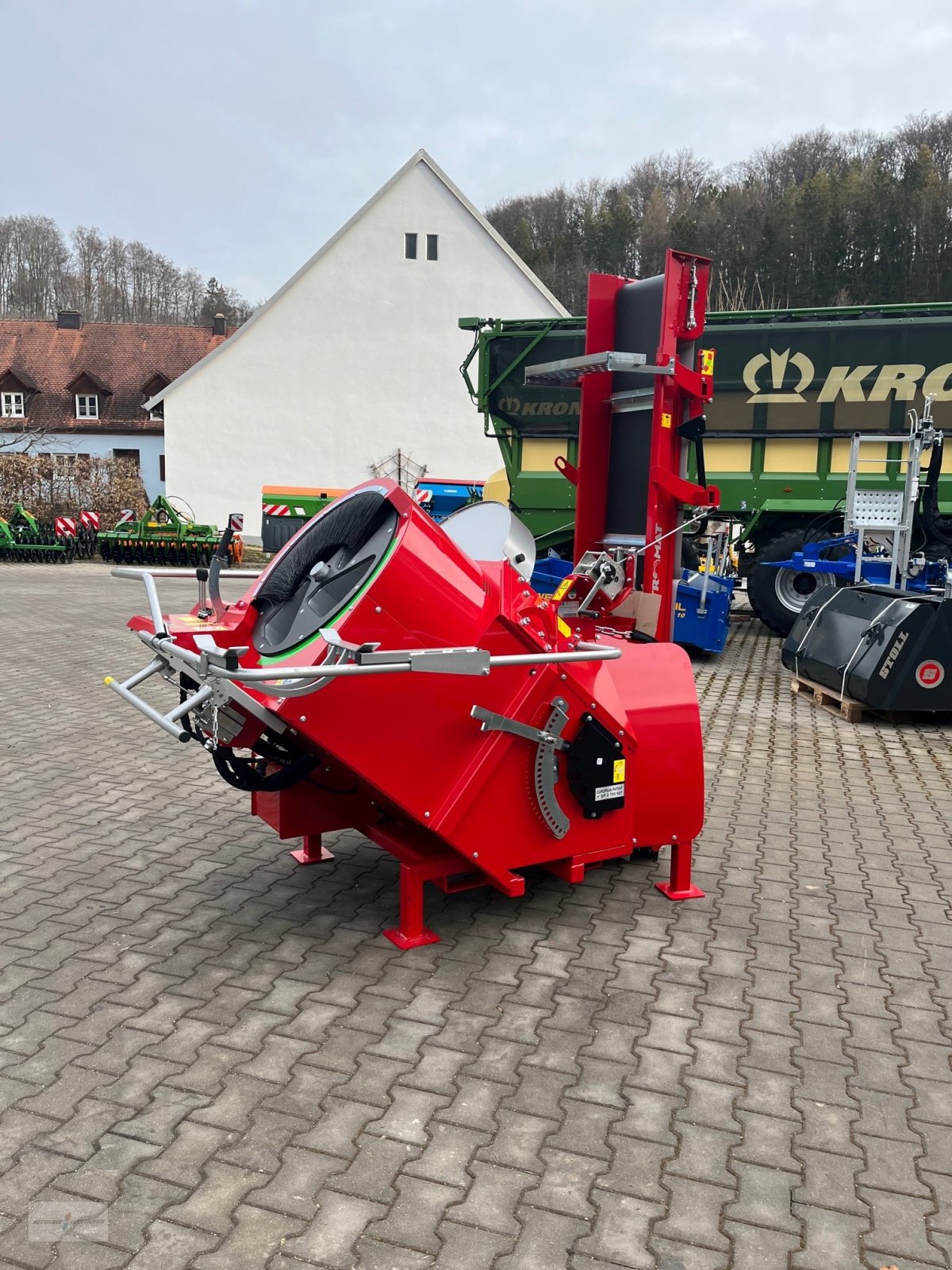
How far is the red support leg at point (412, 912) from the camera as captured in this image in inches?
138

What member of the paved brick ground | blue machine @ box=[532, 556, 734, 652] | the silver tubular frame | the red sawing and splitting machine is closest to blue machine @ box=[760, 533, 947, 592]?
blue machine @ box=[532, 556, 734, 652]

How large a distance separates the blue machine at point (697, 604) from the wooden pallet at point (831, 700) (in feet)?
3.21

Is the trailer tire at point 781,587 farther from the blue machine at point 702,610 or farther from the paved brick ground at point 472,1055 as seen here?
the paved brick ground at point 472,1055

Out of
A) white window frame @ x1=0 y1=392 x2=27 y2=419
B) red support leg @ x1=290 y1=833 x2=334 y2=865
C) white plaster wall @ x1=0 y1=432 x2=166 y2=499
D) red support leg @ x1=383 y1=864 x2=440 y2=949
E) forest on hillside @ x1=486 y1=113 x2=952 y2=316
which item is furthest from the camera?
forest on hillside @ x1=486 y1=113 x2=952 y2=316

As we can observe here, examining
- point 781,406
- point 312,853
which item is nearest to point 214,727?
point 312,853

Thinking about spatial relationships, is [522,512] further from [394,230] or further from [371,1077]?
[394,230]

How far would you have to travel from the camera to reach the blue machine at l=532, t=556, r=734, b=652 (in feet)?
30.8

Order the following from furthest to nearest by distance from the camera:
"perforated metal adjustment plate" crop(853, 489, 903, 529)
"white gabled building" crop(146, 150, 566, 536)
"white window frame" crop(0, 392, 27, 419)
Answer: "white window frame" crop(0, 392, 27, 419) < "white gabled building" crop(146, 150, 566, 536) < "perforated metal adjustment plate" crop(853, 489, 903, 529)

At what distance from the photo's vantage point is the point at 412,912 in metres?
3.54

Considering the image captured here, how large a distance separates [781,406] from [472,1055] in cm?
944

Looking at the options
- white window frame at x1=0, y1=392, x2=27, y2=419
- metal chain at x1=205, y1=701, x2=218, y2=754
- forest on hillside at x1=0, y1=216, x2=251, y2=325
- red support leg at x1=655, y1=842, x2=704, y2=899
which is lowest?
red support leg at x1=655, y1=842, x2=704, y2=899

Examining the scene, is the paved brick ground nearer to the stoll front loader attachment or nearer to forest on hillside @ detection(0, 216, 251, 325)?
the stoll front loader attachment

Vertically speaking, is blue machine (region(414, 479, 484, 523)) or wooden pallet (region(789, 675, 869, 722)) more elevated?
blue machine (region(414, 479, 484, 523))

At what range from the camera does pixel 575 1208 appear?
2275 millimetres
